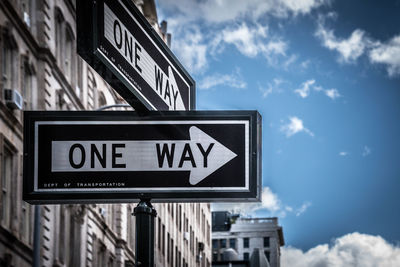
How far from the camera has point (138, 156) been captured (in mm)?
5418

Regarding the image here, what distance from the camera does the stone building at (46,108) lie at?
106ft

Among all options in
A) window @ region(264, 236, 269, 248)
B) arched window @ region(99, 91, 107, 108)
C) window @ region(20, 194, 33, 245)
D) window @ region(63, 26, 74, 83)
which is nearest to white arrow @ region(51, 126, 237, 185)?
window @ region(20, 194, 33, 245)

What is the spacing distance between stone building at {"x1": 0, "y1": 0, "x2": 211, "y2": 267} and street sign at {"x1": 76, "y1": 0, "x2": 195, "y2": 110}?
21.8 m

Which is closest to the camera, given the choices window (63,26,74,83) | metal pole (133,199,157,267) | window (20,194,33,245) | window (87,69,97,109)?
metal pole (133,199,157,267)

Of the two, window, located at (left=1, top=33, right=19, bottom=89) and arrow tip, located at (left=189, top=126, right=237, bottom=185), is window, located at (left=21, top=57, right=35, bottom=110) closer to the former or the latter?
window, located at (left=1, top=33, right=19, bottom=89)

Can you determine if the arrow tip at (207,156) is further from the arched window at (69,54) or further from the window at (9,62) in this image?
the arched window at (69,54)

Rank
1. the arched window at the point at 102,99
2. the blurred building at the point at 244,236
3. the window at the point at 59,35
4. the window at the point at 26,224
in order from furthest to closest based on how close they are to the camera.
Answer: the blurred building at the point at 244,236 → the arched window at the point at 102,99 → the window at the point at 59,35 → the window at the point at 26,224

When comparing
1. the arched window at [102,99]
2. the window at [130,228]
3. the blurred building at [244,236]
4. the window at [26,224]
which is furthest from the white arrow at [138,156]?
the blurred building at [244,236]

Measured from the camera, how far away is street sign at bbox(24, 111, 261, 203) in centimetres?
538

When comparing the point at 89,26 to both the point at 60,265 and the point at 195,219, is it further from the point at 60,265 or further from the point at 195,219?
the point at 195,219

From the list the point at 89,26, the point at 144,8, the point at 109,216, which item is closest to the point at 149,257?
the point at 89,26

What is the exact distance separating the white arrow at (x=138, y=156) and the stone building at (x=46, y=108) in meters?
21.9

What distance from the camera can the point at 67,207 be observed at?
4097cm

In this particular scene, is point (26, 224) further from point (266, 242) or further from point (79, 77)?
point (266, 242)
